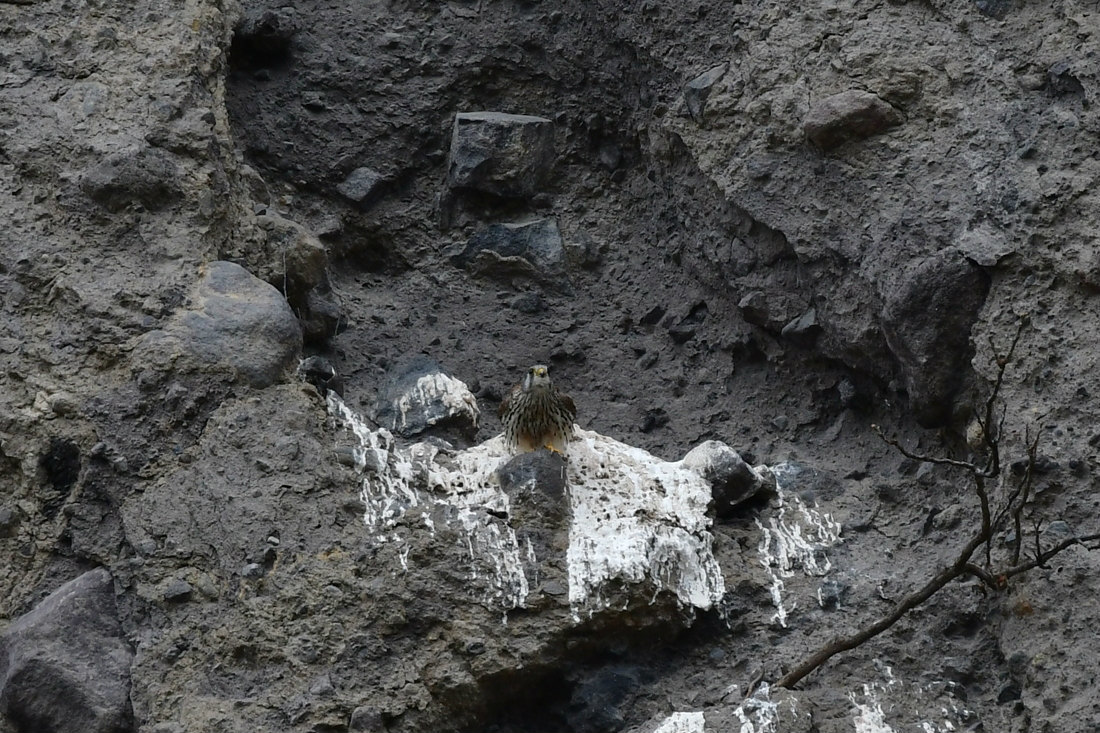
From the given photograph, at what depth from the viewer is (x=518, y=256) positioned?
6.40m

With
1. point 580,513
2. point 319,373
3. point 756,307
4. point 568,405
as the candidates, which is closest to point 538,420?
point 568,405

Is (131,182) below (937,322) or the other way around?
below

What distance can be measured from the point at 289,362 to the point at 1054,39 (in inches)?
113

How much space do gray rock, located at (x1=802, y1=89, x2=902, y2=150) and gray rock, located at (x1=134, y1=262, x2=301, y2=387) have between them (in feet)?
6.46

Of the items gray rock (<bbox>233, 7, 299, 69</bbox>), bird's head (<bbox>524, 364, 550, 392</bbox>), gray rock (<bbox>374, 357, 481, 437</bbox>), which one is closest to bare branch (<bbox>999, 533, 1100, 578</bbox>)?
bird's head (<bbox>524, 364, 550, 392</bbox>)

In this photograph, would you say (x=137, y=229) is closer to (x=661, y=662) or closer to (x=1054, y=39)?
(x=661, y=662)

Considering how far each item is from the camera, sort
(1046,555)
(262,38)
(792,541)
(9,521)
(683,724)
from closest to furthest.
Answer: (1046,555), (683,724), (9,521), (792,541), (262,38)

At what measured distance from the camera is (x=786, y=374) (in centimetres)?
587

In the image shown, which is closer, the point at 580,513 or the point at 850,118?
the point at 580,513

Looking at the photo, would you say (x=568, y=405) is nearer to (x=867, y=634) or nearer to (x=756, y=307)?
(x=756, y=307)

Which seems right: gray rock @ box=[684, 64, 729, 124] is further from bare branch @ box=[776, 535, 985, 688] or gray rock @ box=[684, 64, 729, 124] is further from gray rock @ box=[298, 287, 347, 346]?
bare branch @ box=[776, 535, 985, 688]

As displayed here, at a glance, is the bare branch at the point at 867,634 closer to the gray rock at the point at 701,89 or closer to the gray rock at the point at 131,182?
the gray rock at the point at 701,89

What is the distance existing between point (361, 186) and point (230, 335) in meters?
1.49

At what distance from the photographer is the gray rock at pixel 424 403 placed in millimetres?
5594
